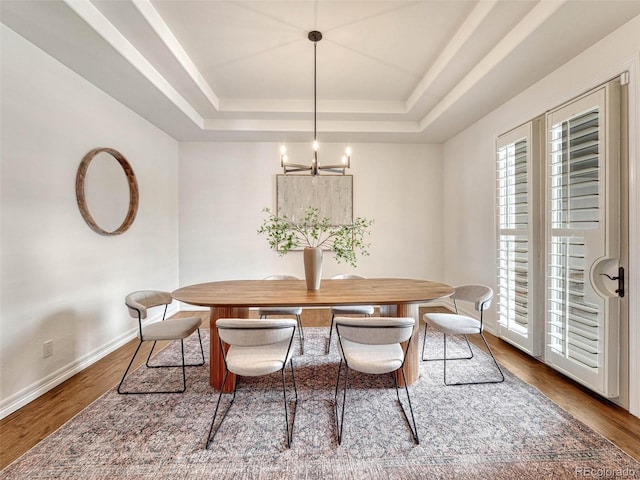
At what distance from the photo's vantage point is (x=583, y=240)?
2188 mm

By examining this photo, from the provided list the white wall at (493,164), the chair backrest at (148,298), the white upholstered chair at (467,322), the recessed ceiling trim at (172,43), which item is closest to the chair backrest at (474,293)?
the white upholstered chair at (467,322)

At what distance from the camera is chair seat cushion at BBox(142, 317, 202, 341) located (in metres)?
2.21

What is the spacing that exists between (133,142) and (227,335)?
9.68 feet

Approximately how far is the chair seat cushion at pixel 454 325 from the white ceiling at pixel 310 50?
222 centimetres

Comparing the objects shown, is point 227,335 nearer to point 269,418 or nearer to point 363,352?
point 269,418

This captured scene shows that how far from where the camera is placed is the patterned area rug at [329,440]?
149cm

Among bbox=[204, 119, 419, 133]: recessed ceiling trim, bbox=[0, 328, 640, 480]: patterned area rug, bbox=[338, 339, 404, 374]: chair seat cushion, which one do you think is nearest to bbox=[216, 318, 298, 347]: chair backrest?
bbox=[338, 339, 404, 374]: chair seat cushion

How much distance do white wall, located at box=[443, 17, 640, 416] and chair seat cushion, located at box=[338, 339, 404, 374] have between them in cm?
162

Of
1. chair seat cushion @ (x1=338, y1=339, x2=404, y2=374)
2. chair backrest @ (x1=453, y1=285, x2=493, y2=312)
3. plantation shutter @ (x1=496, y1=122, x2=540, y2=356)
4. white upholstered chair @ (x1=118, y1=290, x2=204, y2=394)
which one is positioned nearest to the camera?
chair seat cushion @ (x1=338, y1=339, x2=404, y2=374)

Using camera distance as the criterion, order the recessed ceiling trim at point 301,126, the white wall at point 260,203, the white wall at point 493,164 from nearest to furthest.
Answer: the white wall at point 493,164 < the recessed ceiling trim at point 301,126 < the white wall at point 260,203

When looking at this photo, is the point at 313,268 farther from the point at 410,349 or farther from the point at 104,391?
the point at 104,391

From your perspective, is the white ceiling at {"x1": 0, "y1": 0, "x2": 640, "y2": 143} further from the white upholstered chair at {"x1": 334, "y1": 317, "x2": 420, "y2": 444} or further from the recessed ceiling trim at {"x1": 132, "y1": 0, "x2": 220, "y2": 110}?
the white upholstered chair at {"x1": 334, "y1": 317, "x2": 420, "y2": 444}

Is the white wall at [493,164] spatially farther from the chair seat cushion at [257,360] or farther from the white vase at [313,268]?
the chair seat cushion at [257,360]

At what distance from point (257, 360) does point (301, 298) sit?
0.52 meters
